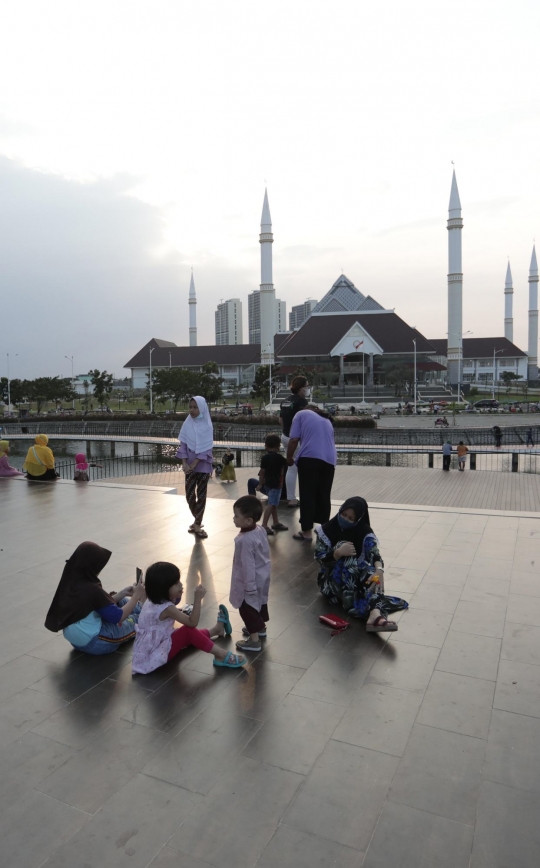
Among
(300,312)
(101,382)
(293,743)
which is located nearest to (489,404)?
(101,382)

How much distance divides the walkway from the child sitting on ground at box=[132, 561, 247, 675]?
8371mm

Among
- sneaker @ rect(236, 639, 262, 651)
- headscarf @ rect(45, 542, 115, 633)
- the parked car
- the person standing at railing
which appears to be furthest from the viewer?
the parked car

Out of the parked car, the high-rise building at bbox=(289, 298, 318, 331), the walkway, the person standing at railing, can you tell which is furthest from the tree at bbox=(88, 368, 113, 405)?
the high-rise building at bbox=(289, 298, 318, 331)

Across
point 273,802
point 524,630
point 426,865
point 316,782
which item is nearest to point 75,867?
point 273,802

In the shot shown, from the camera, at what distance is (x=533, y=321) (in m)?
99.1

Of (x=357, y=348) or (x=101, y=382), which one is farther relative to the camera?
(x=357, y=348)

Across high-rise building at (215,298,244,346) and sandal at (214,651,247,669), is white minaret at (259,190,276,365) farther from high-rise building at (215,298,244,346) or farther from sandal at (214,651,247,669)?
high-rise building at (215,298,244,346)

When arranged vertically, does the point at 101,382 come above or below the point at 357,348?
below

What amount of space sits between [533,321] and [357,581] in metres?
107

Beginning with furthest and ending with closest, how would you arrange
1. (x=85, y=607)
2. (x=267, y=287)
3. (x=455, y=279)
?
(x=267, y=287) → (x=455, y=279) → (x=85, y=607)

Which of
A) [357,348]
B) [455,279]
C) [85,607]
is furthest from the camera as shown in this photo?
[455,279]

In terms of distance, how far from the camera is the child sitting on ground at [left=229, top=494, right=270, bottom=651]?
3.88m

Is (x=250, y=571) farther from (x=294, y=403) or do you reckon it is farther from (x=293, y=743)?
(x=294, y=403)

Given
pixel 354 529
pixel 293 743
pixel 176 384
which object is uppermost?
pixel 176 384
